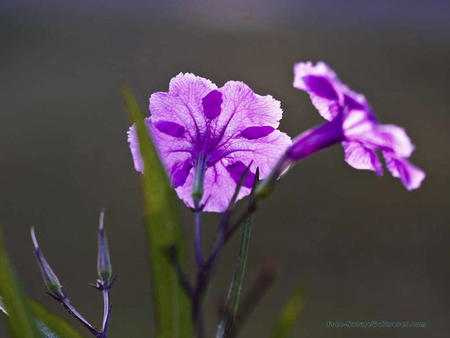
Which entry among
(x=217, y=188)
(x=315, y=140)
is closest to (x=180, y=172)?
(x=217, y=188)

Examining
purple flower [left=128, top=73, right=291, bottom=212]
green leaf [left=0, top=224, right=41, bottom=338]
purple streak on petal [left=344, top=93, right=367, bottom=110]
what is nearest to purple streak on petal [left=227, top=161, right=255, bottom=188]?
purple flower [left=128, top=73, right=291, bottom=212]

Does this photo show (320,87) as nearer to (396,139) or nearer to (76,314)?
(396,139)

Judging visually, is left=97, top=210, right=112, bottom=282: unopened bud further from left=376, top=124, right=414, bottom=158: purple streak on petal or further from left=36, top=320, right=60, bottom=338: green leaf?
left=376, top=124, right=414, bottom=158: purple streak on petal

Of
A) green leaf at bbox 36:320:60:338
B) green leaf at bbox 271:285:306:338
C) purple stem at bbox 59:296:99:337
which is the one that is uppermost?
green leaf at bbox 271:285:306:338

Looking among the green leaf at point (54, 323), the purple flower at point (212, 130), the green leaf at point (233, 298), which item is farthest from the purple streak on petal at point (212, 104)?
the green leaf at point (54, 323)

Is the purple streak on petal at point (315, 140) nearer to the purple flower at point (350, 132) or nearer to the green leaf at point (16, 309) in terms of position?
the purple flower at point (350, 132)
